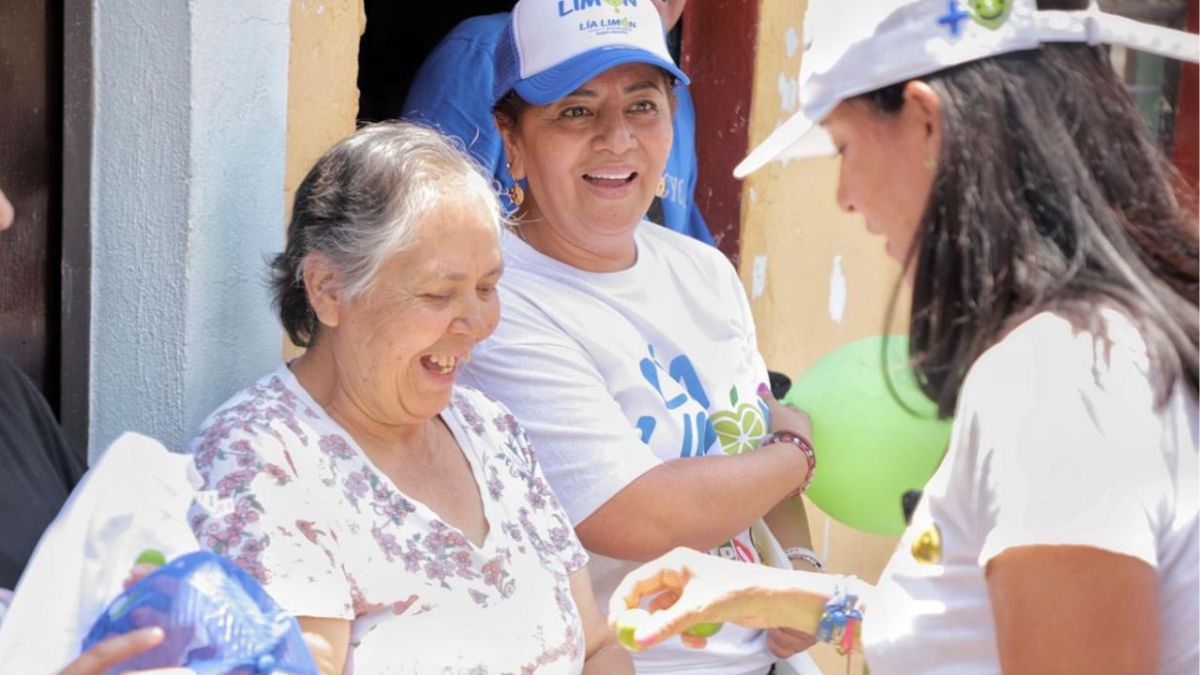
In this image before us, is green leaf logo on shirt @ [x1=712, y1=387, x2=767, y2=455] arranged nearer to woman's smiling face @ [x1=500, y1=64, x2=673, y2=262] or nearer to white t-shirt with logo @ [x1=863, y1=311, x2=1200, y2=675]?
woman's smiling face @ [x1=500, y1=64, x2=673, y2=262]

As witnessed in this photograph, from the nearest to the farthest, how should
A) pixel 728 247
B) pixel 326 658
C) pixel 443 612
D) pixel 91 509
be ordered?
pixel 91 509 < pixel 326 658 < pixel 443 612 < pixel 728 247

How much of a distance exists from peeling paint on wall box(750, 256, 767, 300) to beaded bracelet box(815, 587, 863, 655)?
2.27m

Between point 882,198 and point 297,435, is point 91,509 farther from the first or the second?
point 882,198

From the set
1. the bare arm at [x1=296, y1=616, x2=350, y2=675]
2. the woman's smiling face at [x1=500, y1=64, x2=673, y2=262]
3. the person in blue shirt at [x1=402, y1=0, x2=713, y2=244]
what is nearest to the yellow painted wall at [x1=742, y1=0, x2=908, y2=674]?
the person in blue shirt at [x1=402, y1=0, x2=713, y2=244]

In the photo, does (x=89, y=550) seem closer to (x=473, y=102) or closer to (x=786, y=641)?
(x=786, y=641)

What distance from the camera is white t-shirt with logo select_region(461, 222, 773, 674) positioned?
267 centimetres

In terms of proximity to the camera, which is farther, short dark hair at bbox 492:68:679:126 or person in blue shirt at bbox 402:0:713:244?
person in blue shirt at bbox 402:0:713:244

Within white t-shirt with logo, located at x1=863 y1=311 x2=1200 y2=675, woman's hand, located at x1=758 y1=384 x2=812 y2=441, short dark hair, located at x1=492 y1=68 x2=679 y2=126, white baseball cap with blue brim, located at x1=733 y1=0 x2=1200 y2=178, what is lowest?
woman's hand, located at x1=758 y1=384 x2=812 y2=441

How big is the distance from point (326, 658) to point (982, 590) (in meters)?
0.95

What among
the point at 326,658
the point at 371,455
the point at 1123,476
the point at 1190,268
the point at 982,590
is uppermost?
the point at 1190,268

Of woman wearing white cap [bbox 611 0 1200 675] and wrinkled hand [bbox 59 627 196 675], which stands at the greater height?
woman wearing white cap [bbox 611 0 1200 675]

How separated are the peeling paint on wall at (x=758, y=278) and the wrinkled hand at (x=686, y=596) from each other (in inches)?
84.9

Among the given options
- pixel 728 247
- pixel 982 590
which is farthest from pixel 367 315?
pixel 728 247

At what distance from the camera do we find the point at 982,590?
1605 millimetres
